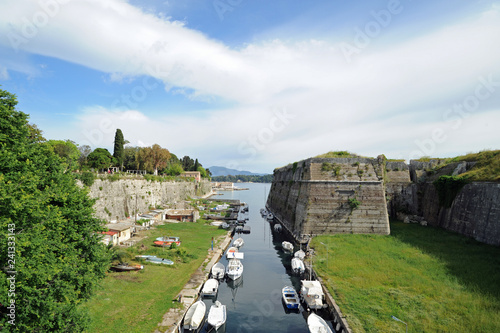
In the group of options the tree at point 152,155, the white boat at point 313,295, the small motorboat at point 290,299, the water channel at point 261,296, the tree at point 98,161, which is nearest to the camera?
the water channel at point 261,296

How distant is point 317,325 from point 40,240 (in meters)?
14.2

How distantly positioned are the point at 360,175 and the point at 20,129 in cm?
3266

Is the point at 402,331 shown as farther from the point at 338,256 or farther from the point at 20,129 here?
the point at 20,129

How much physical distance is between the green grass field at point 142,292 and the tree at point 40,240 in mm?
1985

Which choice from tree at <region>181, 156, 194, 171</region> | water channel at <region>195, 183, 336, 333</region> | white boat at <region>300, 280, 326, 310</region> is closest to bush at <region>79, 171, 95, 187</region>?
water channel at <region>195, 183, 336, 333</region>

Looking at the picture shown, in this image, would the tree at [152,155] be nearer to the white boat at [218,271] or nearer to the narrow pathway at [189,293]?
the narrow pathway at [189,293]

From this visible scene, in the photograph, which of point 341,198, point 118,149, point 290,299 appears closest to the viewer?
point 290,299

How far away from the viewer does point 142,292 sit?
16.4m

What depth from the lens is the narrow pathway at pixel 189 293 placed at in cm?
1312

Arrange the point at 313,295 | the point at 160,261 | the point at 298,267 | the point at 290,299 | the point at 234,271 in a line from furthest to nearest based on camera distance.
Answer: the point at 298,267 → the point at 234,271 → the point at 160,261 → the point at 290,299 → the point at 313,295

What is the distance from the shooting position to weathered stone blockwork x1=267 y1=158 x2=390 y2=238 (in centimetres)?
3003

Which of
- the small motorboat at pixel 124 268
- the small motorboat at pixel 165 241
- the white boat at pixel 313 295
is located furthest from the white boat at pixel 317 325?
the small motorboat at pixel 165 241

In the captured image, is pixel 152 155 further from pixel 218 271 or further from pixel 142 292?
pixel 142 292

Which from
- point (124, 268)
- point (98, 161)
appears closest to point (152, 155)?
point (98, 161)
